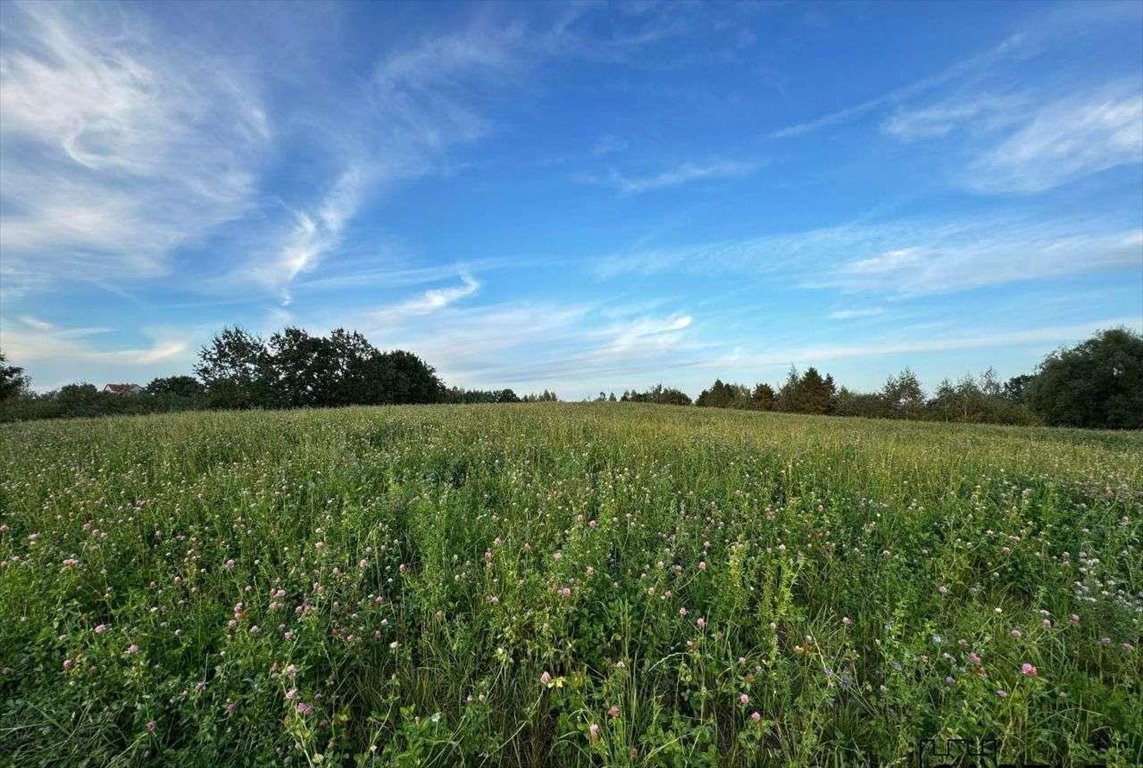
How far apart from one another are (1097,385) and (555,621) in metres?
63.9

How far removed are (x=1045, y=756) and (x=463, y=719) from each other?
273cm

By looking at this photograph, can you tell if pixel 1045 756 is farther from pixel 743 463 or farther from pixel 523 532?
pixel 743 463

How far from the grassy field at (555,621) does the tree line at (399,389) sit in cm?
3258

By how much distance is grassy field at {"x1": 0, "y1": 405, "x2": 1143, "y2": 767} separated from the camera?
2.47m

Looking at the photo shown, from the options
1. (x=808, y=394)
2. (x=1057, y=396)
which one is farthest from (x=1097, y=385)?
(x=808, y=394)

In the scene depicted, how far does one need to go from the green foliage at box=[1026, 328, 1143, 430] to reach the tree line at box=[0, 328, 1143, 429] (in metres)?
0.07

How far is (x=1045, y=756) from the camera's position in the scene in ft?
7.68

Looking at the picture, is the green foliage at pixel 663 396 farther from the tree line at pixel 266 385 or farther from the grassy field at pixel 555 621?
the grassy field at pixel 555 621

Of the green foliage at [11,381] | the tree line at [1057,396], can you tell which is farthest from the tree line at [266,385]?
the tree line at [1057,396]

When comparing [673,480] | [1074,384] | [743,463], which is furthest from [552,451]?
[1074,384]

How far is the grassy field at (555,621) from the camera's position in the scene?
97.2 inches

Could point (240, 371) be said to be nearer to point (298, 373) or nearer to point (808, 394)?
point (298, 373)

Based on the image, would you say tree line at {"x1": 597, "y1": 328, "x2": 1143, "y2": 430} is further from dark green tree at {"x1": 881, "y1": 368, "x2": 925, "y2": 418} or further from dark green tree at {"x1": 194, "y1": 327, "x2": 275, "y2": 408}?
A: dark green tree at {"x1": 194, "y1": 327, "x2": 275, "y2": 408}

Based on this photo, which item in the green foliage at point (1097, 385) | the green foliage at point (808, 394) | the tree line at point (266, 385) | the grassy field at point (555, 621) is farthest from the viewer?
the green foliage at point (808, 394)
